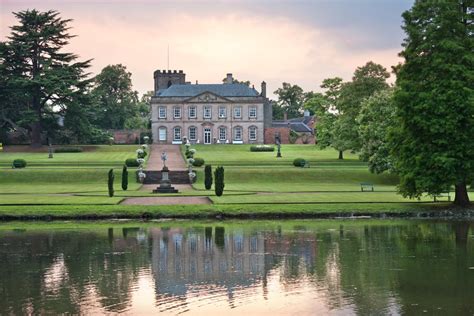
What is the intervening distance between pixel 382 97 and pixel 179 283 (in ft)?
132

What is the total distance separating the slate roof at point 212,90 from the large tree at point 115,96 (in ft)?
31.5

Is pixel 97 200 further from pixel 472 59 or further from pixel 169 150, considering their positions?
pixel 169 150

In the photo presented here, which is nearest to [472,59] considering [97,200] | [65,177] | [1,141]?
[97,200]

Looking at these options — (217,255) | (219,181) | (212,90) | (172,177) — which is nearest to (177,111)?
(212,90)

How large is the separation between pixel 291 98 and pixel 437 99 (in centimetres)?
11479

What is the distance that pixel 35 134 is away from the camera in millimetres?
83500

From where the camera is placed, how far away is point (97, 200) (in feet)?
124

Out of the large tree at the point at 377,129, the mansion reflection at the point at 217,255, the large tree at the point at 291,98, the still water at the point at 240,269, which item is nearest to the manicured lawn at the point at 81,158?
the large tree at the point at 377,129

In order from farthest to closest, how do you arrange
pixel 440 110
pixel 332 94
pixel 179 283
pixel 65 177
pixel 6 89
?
1. pixel 6 89
2. pixel 332 94
3. pixel 65 177
4. pixel 440 110
5. pixel 179 283

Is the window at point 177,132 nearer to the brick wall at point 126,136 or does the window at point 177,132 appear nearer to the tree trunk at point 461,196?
the brick wall at point 126,136

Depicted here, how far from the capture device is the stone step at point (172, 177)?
54.1 meters

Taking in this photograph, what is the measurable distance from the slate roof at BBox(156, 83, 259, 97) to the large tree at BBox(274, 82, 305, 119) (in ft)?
142

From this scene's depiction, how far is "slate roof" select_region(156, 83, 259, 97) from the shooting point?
4011 inches

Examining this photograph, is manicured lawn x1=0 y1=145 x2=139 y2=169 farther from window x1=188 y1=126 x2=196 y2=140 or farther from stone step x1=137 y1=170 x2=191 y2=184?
window x1=188 y1=126 x2=196 y2=140
